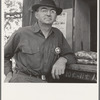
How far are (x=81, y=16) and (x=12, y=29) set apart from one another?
518 millimetres

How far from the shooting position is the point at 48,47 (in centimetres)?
151

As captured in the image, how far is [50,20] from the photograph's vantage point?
1.50 metres

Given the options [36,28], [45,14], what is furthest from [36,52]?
[45,14]

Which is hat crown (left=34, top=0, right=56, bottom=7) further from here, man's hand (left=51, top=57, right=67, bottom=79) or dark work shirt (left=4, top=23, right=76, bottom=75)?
man's hand (left=51, top=57, right=67, bottom=79)

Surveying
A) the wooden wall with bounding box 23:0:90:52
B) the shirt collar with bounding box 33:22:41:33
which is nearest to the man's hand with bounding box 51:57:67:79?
the wooden wall with bounding box 23:0:90:52

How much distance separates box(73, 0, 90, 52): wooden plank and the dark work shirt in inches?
7.0

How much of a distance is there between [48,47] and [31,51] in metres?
0.13

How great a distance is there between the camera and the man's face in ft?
4.86

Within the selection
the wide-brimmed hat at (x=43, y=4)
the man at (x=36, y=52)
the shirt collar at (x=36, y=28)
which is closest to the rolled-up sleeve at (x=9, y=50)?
the man at (x=36, y=52)

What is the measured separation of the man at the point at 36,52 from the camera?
58.5 inches
